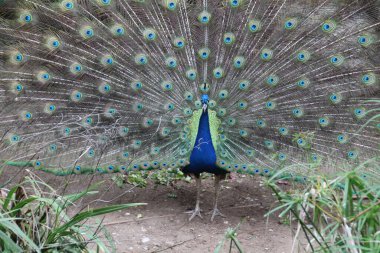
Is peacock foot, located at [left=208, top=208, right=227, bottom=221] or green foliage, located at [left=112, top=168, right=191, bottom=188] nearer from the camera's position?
peacock foot, located at [left=208, top=208, right=227, bottom=221]

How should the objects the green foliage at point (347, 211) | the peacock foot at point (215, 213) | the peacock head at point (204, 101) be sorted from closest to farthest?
the green foliage at point (347, 211) < the peacock head at point (204, 101) < the peacock foot at point (215, 213)

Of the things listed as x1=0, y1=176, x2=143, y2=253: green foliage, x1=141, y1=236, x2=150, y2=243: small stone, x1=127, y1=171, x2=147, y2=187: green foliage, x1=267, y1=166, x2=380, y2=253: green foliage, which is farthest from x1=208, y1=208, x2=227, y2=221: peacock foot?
x1=267, y1=166, x2=380, y2=253: green foliage

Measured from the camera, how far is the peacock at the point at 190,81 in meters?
4.63

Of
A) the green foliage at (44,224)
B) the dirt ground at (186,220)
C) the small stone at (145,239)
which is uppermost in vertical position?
the green foliage at (44,224)

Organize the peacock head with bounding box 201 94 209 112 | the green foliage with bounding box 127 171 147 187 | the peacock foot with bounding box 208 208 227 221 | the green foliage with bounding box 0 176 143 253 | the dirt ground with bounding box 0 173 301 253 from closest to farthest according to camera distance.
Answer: the green foliage with bounding box 0 176 143 253 → the dirt ground with bounding box 0 173 301 253 → the peacock head with bounding box 201 94 209 112 → the peacock foot with bounding box 208 208 227 221 → the green foliage with bounding box 127 171 147 187

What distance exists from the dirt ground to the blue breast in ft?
1.57

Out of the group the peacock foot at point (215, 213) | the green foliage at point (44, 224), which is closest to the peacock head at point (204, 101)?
the peacock foot at point (215, 213)

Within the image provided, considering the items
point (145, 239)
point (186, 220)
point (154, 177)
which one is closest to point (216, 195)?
point (186, 220)

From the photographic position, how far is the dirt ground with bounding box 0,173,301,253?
14.1 feet

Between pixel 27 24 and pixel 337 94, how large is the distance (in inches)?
106

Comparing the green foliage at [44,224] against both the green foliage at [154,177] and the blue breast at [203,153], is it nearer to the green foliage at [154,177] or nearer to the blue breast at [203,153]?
the blue breast at [203,153]

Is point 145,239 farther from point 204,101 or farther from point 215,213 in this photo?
point 204,101

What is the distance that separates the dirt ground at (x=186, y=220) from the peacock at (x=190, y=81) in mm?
249

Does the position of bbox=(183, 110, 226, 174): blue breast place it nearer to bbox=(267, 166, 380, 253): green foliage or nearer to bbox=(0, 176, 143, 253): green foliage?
bbox=(0, 176, 143, 253): green foliage
